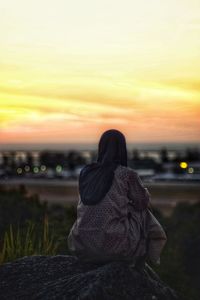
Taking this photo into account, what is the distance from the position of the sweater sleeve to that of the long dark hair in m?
0.18

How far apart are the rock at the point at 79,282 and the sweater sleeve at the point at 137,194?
0.60 metres

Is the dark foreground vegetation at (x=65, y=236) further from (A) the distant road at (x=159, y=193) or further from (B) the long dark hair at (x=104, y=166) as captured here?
(A) the distant road at (x=159, y=193)

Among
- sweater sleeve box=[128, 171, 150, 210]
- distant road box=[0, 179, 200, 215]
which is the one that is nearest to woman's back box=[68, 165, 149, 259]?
sweater sleeve box=[128, 171, 150, 210]

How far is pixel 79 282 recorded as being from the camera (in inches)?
247

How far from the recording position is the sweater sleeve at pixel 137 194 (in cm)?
633

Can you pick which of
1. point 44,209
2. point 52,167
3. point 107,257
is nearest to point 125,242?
point 107,257

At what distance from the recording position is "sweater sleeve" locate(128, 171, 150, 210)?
633cm

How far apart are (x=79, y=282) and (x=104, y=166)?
1150 millimetres

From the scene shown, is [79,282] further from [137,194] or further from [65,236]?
[65,236]

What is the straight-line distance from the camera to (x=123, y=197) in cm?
640

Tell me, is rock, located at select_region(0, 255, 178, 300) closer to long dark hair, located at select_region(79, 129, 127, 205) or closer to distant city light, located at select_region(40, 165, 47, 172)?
long dark hair, located at select_region(79, 129, 127, 205)

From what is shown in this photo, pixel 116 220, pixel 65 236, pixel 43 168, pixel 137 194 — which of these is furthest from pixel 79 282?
pixel 43 168

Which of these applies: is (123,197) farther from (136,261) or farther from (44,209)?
(44,209)

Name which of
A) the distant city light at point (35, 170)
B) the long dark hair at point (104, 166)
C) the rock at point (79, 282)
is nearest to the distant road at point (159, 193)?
the distant city light at point (35, 170)
